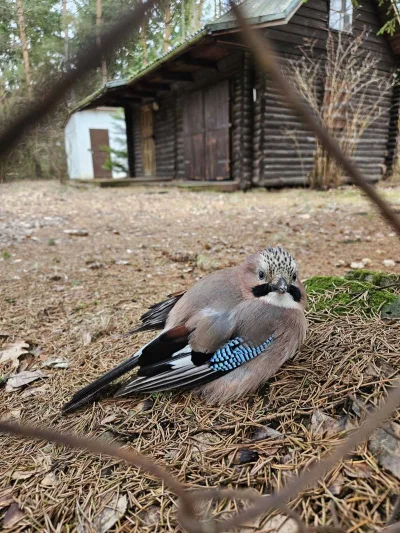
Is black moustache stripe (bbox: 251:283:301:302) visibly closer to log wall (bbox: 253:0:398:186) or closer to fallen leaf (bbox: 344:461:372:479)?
fallen leaf (bbox: 344:461:372:479)

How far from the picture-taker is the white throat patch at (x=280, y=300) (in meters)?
1.62

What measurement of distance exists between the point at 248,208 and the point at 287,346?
6835 mm

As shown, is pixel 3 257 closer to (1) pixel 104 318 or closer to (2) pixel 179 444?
(1) pixel 104 318

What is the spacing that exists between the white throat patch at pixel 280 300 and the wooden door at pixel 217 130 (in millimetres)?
10644

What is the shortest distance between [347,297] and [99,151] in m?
24.0

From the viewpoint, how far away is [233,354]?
4.91 feet

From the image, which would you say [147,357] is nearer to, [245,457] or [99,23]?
[245,457]

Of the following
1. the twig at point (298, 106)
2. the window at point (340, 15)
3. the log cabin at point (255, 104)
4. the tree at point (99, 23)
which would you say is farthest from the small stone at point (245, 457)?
the window at point (340, 15)

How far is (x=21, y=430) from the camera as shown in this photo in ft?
1.79

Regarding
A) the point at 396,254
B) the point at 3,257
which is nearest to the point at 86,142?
the point at 3,257

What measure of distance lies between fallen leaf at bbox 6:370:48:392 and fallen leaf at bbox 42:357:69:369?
8cm

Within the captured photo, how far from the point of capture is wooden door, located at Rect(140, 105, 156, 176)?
53.3ft

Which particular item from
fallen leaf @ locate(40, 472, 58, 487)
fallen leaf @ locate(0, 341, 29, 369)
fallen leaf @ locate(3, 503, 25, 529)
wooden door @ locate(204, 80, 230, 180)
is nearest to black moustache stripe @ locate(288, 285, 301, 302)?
fallen leaf @ locate(40, 472, 58, 487)

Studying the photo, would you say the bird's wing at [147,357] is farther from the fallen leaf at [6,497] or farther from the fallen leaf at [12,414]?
the fallen leaf at [6,497]
